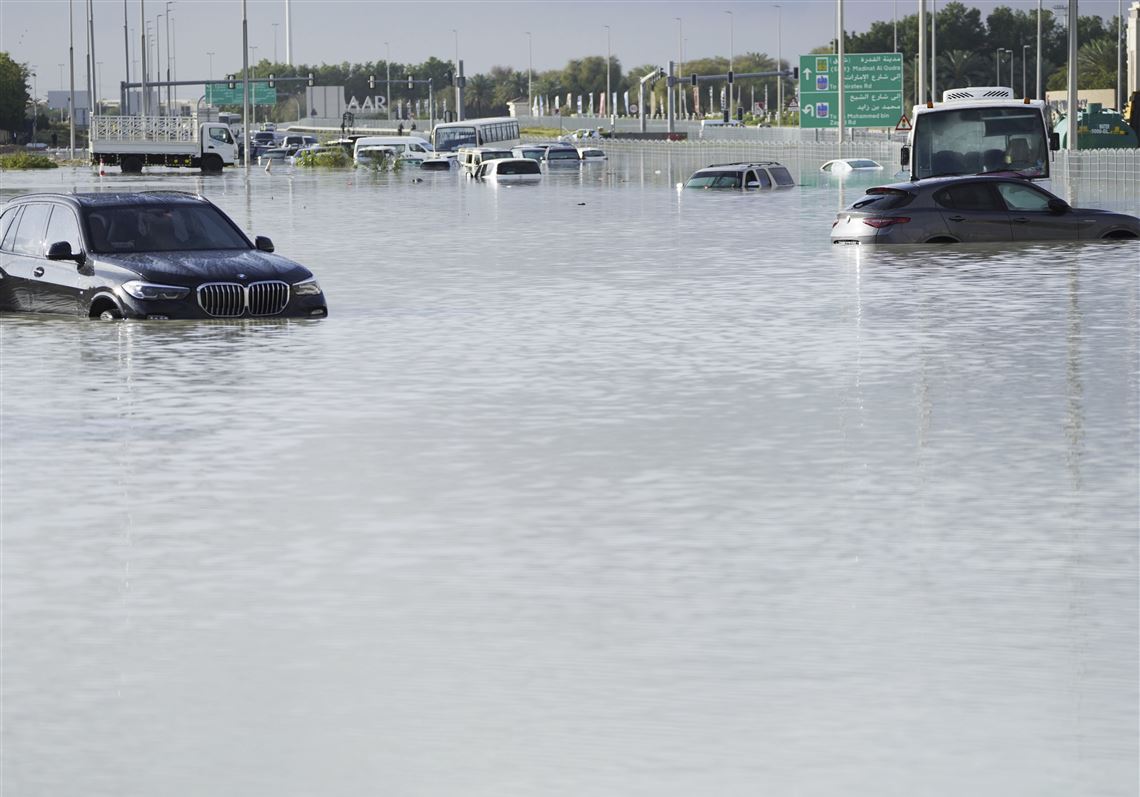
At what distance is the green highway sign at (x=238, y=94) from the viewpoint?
560 ft

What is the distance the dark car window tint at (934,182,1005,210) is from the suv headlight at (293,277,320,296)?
13.9 meters

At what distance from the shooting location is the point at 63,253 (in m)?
20.8

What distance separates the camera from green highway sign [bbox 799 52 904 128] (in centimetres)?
8956

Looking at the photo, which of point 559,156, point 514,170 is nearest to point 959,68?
point 559,156

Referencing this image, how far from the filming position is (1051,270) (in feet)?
88.8

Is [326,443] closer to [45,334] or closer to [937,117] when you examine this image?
[45,334]

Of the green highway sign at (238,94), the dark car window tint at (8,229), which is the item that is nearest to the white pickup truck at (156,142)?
the dark car window tint at (8,229)

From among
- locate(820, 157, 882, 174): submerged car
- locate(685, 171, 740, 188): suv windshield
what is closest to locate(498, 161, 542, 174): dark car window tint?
locate(820, 157, 882, 174): submerged car

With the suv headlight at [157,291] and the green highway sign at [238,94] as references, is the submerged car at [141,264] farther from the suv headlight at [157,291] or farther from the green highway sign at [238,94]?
the green highway sign at [238,94]

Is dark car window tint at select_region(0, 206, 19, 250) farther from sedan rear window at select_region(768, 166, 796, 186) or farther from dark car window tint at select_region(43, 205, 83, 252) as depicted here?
sedan rear window at select_region(768, 166, 796, 186)

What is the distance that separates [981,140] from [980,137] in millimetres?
62

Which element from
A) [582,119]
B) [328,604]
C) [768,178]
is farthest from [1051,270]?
[582,119]

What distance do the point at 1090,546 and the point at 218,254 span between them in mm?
13391

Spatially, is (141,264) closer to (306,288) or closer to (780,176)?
(306,288)
